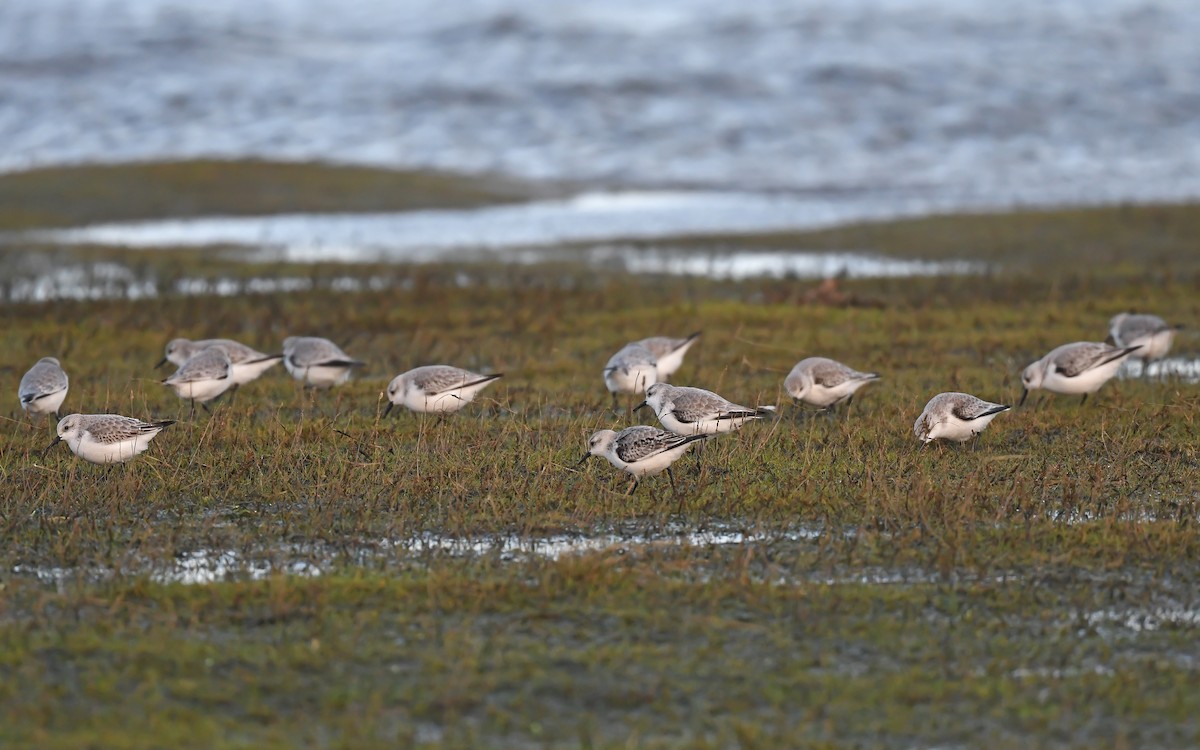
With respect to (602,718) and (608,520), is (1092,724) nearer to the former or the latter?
(602,718)

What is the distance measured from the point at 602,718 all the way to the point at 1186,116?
45061 millimetres

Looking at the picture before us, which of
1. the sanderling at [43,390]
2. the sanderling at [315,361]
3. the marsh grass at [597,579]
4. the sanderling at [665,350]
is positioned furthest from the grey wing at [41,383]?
the sanderling at [665,350]

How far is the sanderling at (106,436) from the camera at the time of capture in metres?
10.1

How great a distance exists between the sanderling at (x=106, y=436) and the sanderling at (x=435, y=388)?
2295 mm

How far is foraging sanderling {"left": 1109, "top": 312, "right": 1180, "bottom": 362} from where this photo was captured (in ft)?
48.7

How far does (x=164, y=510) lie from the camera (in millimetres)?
9664

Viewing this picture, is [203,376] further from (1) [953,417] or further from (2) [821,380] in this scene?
(1) [953,417]

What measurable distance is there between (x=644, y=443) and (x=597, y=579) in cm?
198

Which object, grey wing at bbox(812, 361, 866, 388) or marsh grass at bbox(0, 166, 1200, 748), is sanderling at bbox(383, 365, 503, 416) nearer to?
marsh grass at bbox(0, 166, 1200, 748)


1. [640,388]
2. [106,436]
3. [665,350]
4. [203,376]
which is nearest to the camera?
[106,436]

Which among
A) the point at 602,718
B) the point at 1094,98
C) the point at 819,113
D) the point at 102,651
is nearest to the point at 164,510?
the point at 102,651

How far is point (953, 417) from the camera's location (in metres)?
10.8

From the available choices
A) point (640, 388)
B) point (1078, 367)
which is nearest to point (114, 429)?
point (640, 388)

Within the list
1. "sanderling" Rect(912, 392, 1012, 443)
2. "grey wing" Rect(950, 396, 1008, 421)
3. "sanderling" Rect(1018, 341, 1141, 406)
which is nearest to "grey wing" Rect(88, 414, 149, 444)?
"sanderling" Rect(912, 392, 1012, 443)
